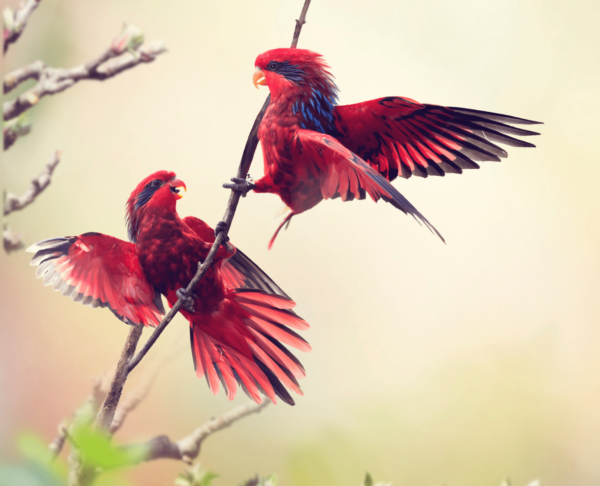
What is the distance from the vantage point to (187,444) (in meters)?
0.92

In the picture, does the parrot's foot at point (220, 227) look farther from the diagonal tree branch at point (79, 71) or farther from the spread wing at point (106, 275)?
the diagonal tree branch at point (79, 71)

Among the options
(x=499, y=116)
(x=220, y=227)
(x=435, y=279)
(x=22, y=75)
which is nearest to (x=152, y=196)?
(x=220, y=227)

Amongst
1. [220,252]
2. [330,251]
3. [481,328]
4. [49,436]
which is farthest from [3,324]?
[481,328]

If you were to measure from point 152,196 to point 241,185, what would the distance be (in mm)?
200

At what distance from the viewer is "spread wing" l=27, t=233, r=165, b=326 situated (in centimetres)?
89

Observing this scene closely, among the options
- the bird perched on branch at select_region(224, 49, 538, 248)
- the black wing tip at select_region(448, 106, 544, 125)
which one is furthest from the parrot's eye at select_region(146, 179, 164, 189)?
the black wing tip at select_region(448, 106, 544, 125)

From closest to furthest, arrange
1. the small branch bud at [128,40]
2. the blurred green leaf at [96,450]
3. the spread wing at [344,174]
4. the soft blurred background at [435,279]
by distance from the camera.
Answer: the blurred green leaf at [96,450], the spread wing at [344,174], the soft blurred background at [435,279], the small branch bud at [128,40]

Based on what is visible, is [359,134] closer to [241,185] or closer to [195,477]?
[241,185]

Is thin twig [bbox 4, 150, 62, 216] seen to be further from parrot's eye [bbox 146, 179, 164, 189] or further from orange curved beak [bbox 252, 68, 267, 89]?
orange curved beak [bbox 252, 68, 267, 89]

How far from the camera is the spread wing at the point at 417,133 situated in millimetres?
828

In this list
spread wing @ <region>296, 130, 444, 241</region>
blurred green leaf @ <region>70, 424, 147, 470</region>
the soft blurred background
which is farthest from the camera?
the soft blurred background

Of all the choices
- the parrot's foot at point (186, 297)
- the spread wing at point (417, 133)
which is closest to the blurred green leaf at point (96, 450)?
the parrot's foot at point (186, 297)

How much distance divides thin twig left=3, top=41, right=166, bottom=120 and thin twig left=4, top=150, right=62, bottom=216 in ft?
0.49

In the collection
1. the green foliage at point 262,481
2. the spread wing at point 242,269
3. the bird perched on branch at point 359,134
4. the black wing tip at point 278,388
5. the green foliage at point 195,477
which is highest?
the bird perched on branch at point 359,134
